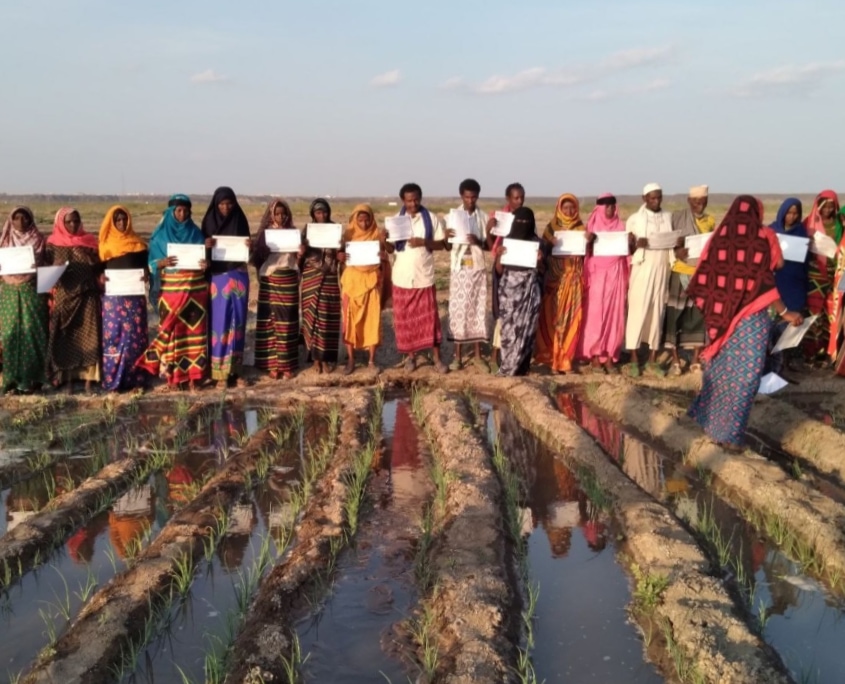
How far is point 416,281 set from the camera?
816 cm

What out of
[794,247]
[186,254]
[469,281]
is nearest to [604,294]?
[469,281]

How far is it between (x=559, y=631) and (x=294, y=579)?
48.4 inches

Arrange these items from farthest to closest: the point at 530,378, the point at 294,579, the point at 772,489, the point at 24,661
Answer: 1. the point at 530,378
2. the point at 772,489
3. the point at 294,579
4. the point at 24,661

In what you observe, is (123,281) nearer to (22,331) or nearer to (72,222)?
(72,222)

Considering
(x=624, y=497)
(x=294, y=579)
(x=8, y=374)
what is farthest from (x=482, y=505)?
(x=8, y=374)

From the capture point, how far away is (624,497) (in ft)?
16.2

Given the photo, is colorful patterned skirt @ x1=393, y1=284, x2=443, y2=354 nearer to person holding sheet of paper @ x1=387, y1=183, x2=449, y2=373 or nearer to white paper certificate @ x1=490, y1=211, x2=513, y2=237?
person holding sheet of paper @ x1=387, y1=183, x2=449, y2=373

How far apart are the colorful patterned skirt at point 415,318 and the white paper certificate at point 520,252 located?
2.76ft

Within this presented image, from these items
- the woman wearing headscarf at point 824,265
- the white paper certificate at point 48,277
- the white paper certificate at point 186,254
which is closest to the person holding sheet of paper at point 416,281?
the white paper certificate at point 186,254

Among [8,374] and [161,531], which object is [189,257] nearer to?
[8,374]

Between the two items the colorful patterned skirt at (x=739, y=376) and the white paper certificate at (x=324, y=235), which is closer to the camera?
the colorful patterned skirt at (x=739, y=376)

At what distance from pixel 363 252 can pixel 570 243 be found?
6.57 feet

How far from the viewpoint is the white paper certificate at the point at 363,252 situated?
7.92 meters

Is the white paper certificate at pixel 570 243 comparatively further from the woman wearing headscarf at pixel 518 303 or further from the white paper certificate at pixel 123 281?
the white paper certificate at pixel 123 281
